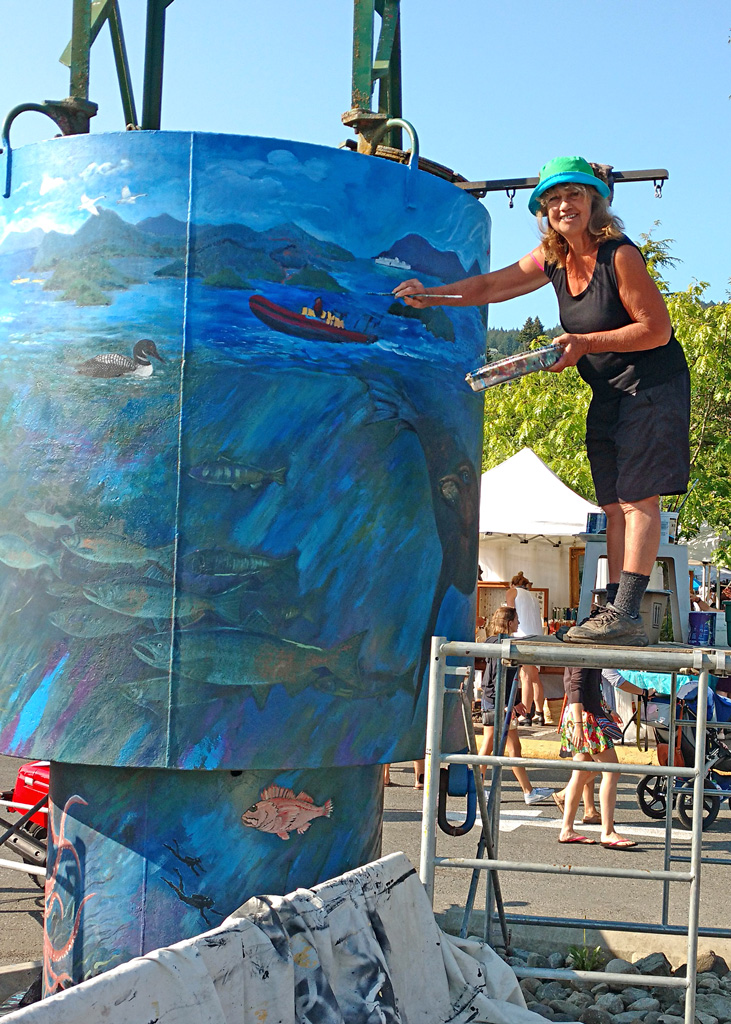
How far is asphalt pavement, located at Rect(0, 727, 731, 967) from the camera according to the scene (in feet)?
20.2

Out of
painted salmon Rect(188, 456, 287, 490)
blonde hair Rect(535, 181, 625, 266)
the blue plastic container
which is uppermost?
blonde hair Rect(535, 181, 625, 266)

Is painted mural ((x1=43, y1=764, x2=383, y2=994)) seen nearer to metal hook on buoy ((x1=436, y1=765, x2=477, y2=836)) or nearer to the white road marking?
metal hook on buoy ((x1=436, y1=765, x2=477, y2=836))

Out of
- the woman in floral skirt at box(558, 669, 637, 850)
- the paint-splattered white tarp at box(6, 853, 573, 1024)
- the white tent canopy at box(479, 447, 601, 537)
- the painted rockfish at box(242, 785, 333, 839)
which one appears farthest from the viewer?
the white tent canopy at box(479, 447, 601, 537)

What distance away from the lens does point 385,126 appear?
493 centimetres

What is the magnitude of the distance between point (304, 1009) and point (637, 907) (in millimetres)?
4420

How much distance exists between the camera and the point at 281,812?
14.6ft

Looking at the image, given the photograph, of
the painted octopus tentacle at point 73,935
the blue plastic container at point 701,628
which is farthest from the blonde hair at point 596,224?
the painted octopus tentacle at point 73,935

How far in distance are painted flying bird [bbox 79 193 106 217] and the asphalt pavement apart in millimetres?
3913

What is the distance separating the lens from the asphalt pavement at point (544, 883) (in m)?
6.15

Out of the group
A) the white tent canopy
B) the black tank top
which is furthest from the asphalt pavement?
the white tent canopy

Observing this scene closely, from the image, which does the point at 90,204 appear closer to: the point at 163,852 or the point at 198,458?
the point at 198,458

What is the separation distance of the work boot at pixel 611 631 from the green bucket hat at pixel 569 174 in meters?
1.82

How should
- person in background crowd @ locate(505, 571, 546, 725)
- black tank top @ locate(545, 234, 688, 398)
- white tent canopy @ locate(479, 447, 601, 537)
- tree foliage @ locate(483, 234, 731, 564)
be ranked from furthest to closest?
tree foliage @ locate(483, 234, 731, 564)
white tent canopy @ locate(479, 447, 601, 537)
person in background crowd @ locate(505, 571, 546, 725)
black tank top @ locate(545, 234, 688, 398)

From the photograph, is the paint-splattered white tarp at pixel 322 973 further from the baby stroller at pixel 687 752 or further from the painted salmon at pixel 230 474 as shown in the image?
the baby stroller at pixel 687 752
